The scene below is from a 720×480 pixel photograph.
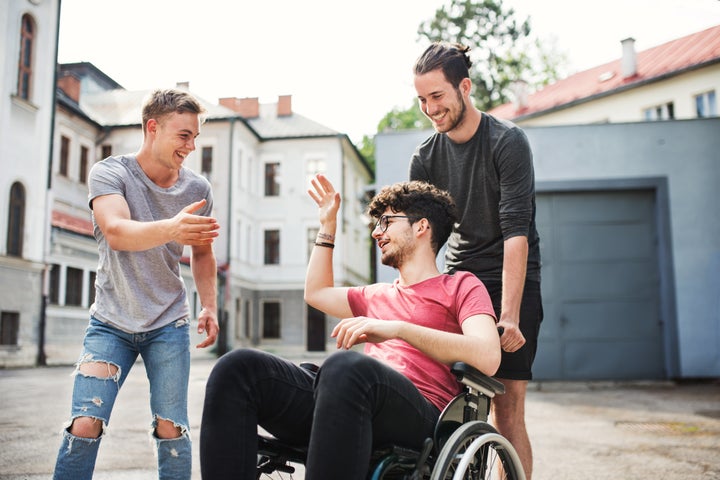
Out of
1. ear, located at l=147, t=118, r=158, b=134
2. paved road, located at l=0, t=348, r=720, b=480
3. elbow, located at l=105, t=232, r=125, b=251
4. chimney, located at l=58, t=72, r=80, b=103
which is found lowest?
paved road, located at l=0, t=348, r=720, b=480

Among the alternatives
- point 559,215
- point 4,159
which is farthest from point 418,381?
point 4,159

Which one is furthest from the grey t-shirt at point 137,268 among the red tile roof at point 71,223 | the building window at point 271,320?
the building window at point 271,320

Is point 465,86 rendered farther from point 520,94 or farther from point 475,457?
point 520,94

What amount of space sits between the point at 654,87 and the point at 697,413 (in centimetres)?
2062

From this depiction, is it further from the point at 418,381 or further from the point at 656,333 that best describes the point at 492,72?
the point at 418,381

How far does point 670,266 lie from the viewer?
35.9 ft

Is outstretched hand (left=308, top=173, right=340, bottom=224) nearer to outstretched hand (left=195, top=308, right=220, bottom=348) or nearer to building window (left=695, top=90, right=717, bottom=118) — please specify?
outstretched hand (left=195, top=308, right=220, bottom=348)

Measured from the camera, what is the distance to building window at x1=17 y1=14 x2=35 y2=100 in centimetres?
1770

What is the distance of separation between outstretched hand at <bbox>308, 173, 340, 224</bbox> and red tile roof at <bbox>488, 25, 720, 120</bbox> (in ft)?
77.5

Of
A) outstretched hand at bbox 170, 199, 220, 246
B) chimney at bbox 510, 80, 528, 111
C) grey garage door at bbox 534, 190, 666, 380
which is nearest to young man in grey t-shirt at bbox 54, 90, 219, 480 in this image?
outstretched hand at bbox 170, 199, 220, 246

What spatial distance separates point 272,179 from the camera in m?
34.3

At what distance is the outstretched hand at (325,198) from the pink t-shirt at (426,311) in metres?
0.33

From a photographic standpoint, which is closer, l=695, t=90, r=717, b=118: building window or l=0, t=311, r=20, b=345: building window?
l=0, t=311, r=20, b=345: building window

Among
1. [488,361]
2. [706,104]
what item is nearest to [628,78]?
[706,104]
